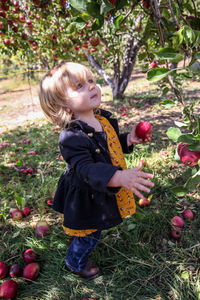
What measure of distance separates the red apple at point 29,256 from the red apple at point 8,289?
0.19 meters

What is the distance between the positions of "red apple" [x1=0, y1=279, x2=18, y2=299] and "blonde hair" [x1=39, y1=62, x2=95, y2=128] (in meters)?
1.03

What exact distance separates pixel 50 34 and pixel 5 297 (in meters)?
3.84

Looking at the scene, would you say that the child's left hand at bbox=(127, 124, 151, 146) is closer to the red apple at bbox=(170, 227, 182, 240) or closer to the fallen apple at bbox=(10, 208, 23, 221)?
the red apple at bbox=(170, 227, 182, 240)

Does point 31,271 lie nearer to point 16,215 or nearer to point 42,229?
point 42,229

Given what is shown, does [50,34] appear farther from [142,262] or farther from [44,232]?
[142,262]

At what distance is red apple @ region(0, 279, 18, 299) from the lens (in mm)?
1331

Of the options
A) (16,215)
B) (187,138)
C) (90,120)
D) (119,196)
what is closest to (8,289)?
(16,215)

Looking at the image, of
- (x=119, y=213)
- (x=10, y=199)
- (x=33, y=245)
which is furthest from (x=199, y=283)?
(x=10, y=199)

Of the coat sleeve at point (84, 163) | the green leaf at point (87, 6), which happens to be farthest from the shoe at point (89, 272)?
the green leaf at point (87, 6)

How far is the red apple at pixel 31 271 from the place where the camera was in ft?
4.80

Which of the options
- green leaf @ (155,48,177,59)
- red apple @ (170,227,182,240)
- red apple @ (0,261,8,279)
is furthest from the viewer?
red apple @ (170,227,182,240)

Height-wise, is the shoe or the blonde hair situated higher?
the blonde hair

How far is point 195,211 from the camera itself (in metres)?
1.81

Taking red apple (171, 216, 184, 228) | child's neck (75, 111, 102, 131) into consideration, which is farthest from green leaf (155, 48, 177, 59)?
red apple (171, 216, 184, 228)
